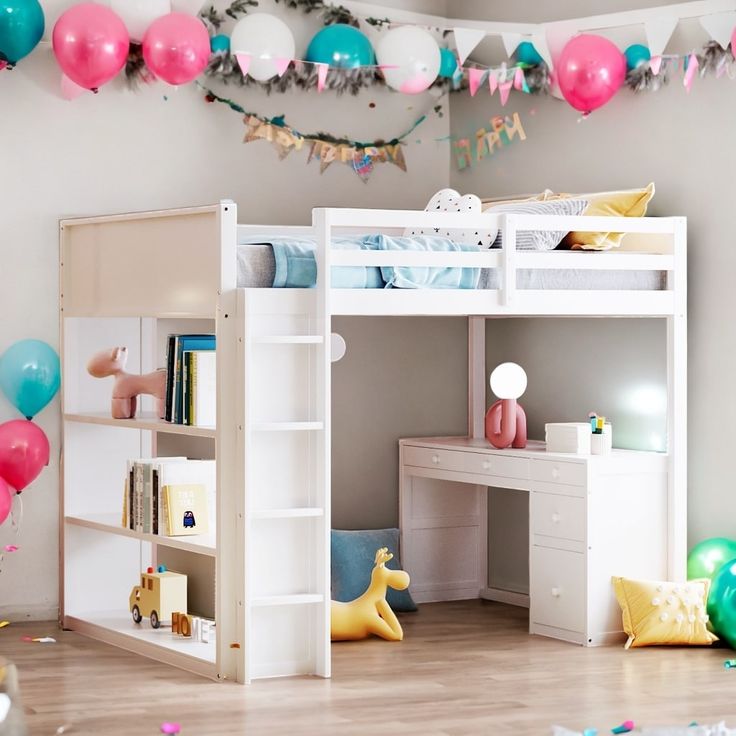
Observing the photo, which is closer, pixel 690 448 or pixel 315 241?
pixel 315 241

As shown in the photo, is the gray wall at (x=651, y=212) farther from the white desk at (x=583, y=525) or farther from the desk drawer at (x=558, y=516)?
the desk drawer at (x=558, y=516)

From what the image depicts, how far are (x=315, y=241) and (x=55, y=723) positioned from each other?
4.95 feet

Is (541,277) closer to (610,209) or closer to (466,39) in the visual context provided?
(610,209)

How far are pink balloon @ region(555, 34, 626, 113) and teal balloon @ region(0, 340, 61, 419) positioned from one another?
1.96m

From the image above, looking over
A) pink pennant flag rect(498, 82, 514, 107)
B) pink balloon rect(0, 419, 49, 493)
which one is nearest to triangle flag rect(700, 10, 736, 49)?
pink pennant flag rect(498, 82, 514, 107)

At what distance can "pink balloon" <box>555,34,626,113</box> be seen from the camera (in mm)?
Answer: 4496

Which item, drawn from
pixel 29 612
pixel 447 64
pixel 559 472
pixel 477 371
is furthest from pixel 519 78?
pixel 29 612

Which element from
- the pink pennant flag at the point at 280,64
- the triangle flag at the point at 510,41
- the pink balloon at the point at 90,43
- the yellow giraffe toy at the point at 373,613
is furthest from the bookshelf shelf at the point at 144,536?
the triangle flag at the point at 510,41

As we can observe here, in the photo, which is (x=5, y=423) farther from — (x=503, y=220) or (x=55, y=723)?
(x=503, y=220)

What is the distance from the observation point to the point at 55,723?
3.29m

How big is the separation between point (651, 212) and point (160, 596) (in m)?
2.07

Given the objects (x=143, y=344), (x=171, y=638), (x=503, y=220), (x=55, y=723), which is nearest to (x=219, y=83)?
(x=143, y=344)

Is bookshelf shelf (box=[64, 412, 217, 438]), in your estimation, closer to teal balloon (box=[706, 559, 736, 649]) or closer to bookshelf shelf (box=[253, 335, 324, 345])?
bookshelf shelf (box=[253, 335, 324, 345])

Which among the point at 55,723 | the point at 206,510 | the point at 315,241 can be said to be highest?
the point at 315,241
